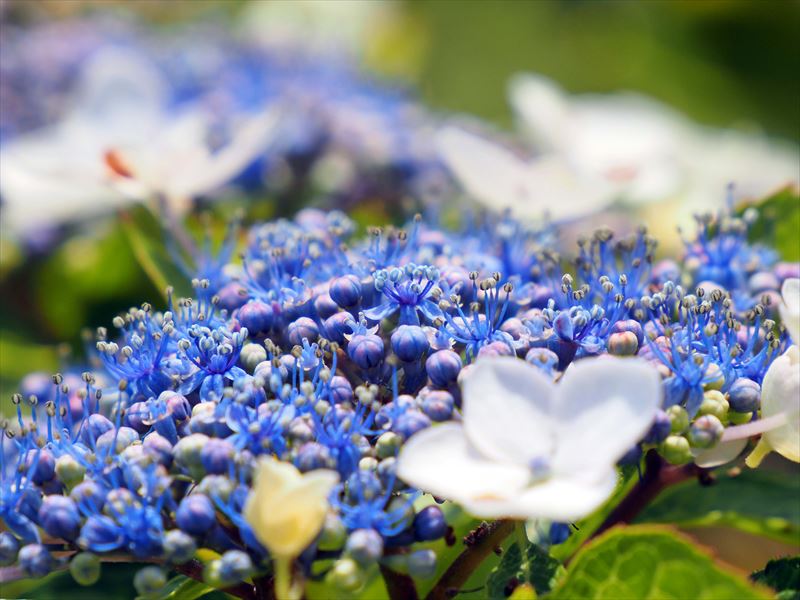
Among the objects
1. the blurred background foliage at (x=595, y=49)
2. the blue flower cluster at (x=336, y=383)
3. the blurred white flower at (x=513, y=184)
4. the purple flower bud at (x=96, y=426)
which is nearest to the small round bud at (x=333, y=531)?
the blue flower cluster at (x=336, y=383)

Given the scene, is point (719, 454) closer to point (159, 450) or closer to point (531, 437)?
point (531, 437)

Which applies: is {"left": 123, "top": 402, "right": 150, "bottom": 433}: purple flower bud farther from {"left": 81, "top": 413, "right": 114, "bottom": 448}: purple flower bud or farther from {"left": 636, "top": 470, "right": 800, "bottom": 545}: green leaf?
{"left": 636, "top": 470, "right": 800, "bottom": 545}: green leaf

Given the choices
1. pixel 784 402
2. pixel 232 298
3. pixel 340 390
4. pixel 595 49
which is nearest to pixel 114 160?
pixel 232 298

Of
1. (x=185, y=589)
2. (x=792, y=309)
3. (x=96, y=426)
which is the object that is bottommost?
(x=185, y=589)

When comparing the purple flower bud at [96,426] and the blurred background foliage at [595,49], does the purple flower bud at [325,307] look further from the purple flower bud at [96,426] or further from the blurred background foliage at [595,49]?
the blurred background foliage at [595,49]

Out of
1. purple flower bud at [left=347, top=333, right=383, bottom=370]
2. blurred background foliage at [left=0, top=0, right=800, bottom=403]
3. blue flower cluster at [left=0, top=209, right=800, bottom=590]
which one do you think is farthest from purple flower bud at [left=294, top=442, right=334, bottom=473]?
blurred background foliage at [left=0, top=0, right=800, bottom=403]

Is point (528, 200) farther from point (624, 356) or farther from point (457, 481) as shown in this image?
point (457, 481)

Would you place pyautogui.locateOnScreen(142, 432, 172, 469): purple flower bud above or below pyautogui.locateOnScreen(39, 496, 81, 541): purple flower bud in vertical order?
above
